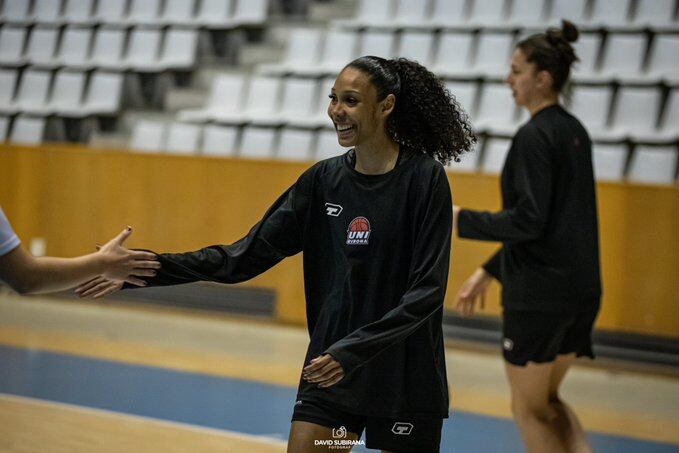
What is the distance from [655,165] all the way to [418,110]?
6356mm

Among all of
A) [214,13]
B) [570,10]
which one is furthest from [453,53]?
[214,13]

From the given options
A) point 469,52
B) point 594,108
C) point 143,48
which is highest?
point 469,52

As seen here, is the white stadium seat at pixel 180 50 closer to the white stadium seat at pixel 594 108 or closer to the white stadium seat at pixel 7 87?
the white stadium seat at pixel 7 87

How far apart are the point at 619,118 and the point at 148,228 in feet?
14.1

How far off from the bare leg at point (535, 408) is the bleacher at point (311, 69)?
5.23 metres

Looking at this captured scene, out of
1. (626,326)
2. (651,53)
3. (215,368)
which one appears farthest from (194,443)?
(651,53)

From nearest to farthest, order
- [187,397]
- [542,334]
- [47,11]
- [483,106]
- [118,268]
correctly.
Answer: [118,268] < [542,334] < [187,397] < [483,106] < [47,11]

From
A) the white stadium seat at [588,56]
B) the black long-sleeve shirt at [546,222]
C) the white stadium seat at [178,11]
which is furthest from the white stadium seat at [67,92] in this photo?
the black long-sleeve shirt at [546,222]

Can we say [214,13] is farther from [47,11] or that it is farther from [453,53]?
[453,53]

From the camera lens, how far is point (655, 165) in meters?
8.98

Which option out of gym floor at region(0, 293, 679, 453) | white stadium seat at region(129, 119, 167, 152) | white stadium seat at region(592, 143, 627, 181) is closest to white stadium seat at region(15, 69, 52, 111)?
white stadium seat at region(129, 119, 167, 152)

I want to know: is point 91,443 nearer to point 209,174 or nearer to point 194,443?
point 194,443

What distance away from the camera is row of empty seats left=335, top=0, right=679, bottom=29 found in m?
10.1

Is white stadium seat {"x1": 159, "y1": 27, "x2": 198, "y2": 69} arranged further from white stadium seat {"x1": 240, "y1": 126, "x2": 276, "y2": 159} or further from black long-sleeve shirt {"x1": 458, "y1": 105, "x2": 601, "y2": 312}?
black long-sleeve shirt {"x1": 458, "y1": 105, "x2": 601, "y2": 312}
